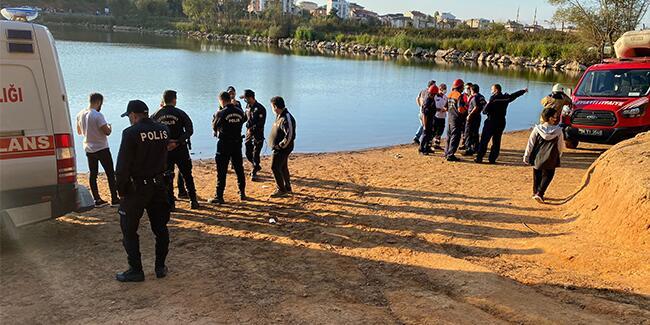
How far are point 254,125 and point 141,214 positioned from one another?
4.47m

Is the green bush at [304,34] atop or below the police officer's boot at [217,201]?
atop

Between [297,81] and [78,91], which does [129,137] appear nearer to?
[78,91]

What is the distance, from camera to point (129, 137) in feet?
15.1

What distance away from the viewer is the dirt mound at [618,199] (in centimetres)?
555

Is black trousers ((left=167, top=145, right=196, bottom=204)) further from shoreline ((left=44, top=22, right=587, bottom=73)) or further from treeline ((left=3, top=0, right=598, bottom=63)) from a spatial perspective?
treeline ((left=3, top=0, right=598, bottom=63))

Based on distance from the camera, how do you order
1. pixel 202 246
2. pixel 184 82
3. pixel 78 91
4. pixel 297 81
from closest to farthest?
pixel 202 246, pixel 78 91, pixel 184 82, pixel 297 81

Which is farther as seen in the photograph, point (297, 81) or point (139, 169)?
point (297, 81)

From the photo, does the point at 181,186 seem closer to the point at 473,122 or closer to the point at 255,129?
the point at 255,129

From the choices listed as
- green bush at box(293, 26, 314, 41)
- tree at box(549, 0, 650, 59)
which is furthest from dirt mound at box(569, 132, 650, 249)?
green bush at box(293, 26, 314, 41)

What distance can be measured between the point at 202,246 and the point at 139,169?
1.58 m

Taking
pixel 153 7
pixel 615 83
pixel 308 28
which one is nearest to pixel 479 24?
pixel 308 28

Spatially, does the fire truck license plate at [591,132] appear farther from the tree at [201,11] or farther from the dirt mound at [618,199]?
the tree at [201,11]

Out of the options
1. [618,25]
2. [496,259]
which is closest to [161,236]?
[496,259]

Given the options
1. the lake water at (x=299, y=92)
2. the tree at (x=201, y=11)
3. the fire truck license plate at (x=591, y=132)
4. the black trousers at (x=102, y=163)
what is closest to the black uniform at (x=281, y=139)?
the black trousers at (x=102, y=163)
